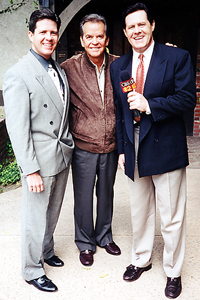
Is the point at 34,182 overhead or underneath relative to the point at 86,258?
overhead

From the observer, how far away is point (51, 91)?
2.44 m

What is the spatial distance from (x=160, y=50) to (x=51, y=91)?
0.83 meters

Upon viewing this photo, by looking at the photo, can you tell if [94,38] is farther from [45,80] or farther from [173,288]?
[173,288]

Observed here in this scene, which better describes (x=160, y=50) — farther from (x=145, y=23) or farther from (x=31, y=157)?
(x=31, y=157)

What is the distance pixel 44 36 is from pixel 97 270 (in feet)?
6.40

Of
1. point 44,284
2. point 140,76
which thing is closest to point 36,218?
point 44,284

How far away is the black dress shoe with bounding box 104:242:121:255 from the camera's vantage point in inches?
123

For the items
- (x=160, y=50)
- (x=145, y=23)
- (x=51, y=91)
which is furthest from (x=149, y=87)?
(x=51, y=91)

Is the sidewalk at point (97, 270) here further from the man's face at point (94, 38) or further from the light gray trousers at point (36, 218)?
the man's face at point (94, 38)

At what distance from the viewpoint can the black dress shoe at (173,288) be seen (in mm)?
2525

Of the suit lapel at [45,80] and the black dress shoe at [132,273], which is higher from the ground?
the suit lapel at [45,80]

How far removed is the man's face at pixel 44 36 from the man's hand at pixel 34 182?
90 cm

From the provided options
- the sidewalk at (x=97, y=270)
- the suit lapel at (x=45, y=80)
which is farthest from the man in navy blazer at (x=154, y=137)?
the suit lapel at (x=45, y=80)

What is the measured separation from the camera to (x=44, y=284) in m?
2.64
